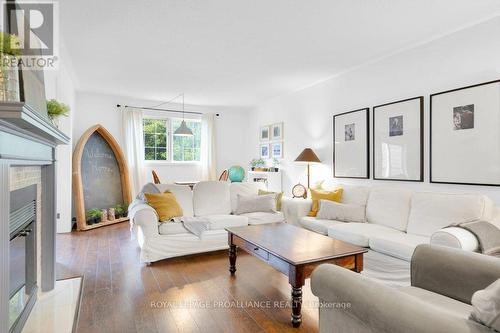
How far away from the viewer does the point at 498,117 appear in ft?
8.79

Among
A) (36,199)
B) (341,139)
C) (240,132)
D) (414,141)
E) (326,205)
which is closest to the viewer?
(36,199)

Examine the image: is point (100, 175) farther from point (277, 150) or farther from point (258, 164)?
point (277, 150)

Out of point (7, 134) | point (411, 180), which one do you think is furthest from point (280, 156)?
point (7, 134)

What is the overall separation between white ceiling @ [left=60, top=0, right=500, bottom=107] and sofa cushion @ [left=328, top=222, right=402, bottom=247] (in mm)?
2063

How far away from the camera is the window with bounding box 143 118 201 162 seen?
20.5 ft

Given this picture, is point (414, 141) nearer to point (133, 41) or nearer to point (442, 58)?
point (442, 58)

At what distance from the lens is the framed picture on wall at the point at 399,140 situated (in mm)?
3357

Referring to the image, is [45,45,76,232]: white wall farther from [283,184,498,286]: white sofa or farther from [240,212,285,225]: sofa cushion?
[283,184,498,286]: white sofa

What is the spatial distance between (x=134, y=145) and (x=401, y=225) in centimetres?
496

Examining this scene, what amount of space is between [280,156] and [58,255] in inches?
156

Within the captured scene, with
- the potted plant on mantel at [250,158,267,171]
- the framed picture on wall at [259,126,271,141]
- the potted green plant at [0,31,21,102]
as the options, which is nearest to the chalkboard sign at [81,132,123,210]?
the potted plant on mantel at [250,158,267,171]

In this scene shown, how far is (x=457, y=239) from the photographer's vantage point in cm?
214

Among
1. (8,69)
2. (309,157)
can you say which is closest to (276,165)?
(309,157)

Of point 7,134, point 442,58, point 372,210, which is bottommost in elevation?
point 372,210
